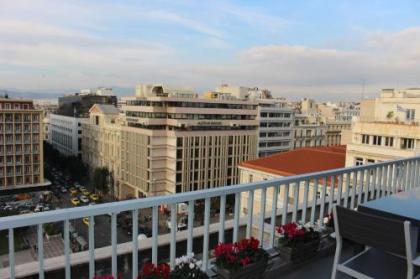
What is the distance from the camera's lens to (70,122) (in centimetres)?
6856

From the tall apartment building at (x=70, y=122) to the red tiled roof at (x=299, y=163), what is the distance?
158ft

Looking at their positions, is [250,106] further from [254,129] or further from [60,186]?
[60,186]

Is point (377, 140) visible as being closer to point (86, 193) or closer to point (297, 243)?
point (297, 243)

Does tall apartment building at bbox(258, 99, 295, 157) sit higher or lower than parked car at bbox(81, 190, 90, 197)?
higher

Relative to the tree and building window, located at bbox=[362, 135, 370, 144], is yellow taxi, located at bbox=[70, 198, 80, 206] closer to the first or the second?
the tree

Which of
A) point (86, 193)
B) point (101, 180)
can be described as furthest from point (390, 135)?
point (86, 193)

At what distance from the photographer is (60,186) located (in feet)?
179

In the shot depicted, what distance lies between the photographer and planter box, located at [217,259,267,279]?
2857 millimetres

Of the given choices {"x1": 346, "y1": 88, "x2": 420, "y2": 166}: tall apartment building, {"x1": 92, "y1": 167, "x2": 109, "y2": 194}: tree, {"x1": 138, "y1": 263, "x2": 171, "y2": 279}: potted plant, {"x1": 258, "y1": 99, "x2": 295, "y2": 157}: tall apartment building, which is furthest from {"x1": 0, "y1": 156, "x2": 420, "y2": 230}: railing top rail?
{"x1": 258, "y1": 99, "x2": 295, "y2": 157}: tall apartment building

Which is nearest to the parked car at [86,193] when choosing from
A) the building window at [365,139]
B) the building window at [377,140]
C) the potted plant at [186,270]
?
the building window at [365,139]

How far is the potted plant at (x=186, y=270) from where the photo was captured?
2.53 meters

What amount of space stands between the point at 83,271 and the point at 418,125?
2321 centimetres

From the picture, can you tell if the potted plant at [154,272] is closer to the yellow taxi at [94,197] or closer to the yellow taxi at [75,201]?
the yellow taxi at [75,201]

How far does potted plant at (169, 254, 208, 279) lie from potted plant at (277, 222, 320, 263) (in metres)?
1.20
